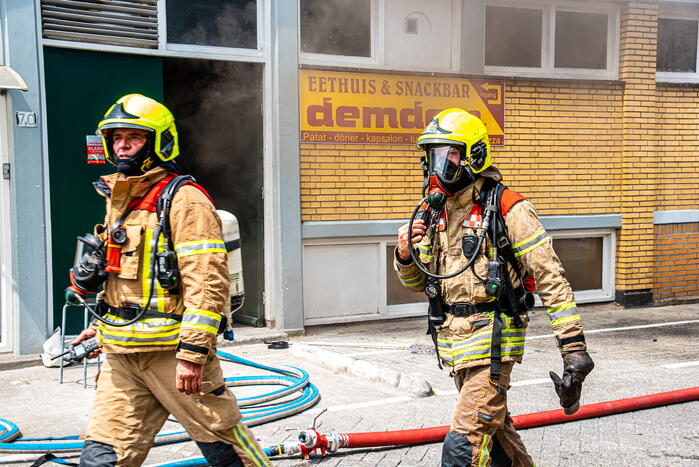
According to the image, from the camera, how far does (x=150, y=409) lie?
3428 mm

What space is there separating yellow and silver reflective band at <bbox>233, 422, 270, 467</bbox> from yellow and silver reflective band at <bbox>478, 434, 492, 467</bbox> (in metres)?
0.95

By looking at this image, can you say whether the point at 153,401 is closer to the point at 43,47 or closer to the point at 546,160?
the point at 43,47

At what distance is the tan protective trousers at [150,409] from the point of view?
330 centimetres

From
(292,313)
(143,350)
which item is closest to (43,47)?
(292,313)

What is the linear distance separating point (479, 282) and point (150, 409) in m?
1.61

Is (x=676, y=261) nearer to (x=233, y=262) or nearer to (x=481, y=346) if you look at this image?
(x=481, y=346)

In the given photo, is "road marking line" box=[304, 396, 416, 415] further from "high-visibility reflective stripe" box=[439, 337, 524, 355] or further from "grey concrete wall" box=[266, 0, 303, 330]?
"grey concrete wall" box=[266, 0, 303, 330]

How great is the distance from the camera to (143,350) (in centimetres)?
334

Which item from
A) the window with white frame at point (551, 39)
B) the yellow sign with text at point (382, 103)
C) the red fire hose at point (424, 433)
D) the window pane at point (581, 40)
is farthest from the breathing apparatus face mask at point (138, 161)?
the window pane at point (581, 40)

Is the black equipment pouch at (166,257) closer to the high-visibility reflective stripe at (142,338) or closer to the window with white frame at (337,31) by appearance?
the high-visibility reflective stripe at (142,338)

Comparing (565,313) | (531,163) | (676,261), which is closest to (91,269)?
(565,313)

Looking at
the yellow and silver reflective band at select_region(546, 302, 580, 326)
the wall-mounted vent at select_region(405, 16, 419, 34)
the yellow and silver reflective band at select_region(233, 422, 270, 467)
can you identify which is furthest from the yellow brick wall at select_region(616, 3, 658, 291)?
the yellow and silver reflective band at select_region(233, 422, 270, 467)

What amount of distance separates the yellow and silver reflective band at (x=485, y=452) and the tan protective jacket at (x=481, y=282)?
0.34 m

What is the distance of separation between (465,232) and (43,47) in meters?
5.25
